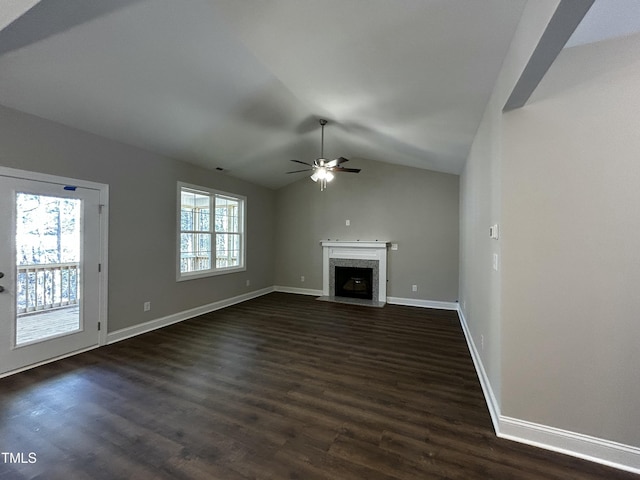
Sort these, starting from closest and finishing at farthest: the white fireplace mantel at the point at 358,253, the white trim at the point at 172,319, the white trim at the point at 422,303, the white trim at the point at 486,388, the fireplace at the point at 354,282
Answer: the white trim at the point at 486,388 < the white trim at the point at 172,319 < the white trim at the point at 422,303 < the white fireplace mantel at the point at 358,253 < the fireplace at the point at 354,282

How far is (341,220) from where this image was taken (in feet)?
20.7

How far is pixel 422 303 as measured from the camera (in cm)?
550

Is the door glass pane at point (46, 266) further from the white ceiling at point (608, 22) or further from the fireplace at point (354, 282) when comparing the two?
the white ceiling at point (608, 22)

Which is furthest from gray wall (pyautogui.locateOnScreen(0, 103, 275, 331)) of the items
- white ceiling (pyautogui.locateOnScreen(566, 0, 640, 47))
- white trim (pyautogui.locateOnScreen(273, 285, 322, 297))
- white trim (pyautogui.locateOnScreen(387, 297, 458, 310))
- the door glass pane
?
white ceiling (pyautogui.locateOnScreen(566, 0, 640, 47))

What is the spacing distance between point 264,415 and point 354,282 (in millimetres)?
4332

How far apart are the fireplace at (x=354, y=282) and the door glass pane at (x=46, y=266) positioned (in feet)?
15.0

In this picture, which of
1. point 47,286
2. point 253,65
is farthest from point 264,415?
point 253,65

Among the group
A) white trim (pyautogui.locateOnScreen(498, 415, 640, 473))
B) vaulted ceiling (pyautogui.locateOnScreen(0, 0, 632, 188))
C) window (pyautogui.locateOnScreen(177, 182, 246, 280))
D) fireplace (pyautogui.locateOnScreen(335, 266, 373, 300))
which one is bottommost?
white trim (pyautogui.locateOnScreen(498, 415, 640, 473))

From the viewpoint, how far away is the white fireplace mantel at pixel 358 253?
5793mm

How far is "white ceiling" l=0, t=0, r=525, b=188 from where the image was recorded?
5.70 feet

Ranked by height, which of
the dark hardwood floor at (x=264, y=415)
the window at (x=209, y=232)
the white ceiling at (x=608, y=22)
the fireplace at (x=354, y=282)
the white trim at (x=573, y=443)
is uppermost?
the white ceiling at (x=608, y=22)

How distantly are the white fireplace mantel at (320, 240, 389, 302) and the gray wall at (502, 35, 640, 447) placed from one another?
392 centimetres

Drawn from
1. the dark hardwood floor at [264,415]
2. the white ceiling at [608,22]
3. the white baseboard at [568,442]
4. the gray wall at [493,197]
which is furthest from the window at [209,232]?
the white ceiling at [608,22]

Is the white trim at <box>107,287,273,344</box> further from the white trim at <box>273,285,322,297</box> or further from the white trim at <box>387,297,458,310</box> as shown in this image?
the white trim at <box>387,297,458,310</box>
